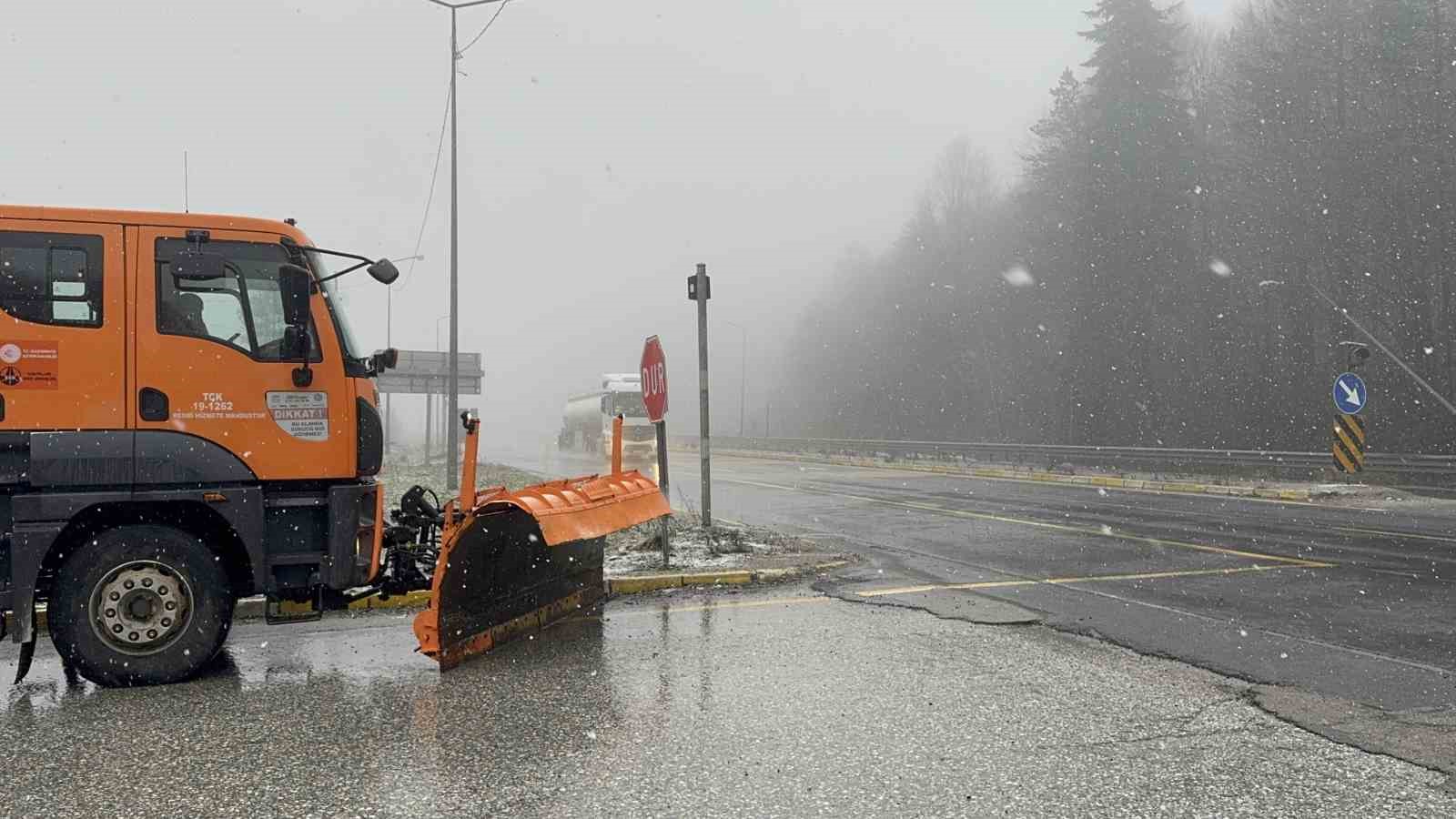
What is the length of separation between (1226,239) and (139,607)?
41.3 m

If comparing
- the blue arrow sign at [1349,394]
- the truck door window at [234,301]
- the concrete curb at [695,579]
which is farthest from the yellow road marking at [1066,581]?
the blue arrow sign at [1349,394]

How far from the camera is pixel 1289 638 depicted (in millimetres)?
6770

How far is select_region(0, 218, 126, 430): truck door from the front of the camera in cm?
546

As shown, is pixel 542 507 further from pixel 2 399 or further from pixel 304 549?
pixel 2 399

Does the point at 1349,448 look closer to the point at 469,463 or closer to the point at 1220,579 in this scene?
the point at 1220,579

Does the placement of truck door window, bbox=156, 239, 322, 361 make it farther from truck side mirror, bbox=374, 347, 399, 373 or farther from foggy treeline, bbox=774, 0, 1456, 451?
foggy treeline, bbox=774, 0, 1456, 451

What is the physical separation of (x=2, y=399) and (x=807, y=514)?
12.8m

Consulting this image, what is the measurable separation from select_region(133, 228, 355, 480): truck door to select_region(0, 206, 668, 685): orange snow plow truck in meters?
0.01

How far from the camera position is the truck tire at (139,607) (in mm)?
5484

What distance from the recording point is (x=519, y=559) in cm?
674

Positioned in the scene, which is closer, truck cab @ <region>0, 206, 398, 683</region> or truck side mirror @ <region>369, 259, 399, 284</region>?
truck cab @ <region>0, 206, 398, 683</region>

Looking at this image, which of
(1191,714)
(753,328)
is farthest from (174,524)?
(753,328)

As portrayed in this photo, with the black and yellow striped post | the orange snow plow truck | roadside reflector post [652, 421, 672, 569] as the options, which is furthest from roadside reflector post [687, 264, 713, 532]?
the black and yellow striped post

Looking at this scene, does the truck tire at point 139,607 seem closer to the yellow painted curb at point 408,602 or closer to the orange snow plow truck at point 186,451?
the orange snow plow truck at point 186,451
